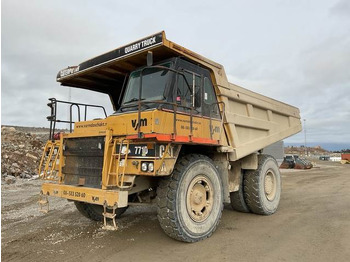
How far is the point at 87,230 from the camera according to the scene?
17.8ft

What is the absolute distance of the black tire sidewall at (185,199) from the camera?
445cm

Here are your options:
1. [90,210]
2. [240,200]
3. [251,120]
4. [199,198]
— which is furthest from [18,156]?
[199,198]

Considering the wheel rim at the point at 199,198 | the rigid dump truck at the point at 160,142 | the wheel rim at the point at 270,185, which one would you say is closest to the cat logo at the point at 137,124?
the rigid dump truck at the point at 160,142

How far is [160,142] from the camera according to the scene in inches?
164

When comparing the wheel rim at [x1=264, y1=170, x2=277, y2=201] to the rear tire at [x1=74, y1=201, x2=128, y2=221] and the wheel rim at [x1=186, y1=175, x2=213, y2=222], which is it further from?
the rear tire at [x1=74, y1=201, x2=128, y2=221]

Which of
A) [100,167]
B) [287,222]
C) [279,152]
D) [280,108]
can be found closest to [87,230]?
[100,167]

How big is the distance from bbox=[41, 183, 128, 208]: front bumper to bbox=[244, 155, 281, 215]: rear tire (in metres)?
3.58

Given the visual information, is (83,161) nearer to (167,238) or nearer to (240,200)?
(167,238)

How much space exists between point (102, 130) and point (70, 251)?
6.16 ft

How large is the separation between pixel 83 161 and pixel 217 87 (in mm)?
2831

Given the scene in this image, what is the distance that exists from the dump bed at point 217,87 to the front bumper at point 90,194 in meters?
2.18

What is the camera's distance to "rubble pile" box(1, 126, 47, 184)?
1318cm

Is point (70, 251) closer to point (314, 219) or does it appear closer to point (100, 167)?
point (100, 167)

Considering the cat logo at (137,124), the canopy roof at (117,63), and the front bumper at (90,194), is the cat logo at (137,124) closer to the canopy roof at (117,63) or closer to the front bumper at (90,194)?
the front bumper at (90,194)
